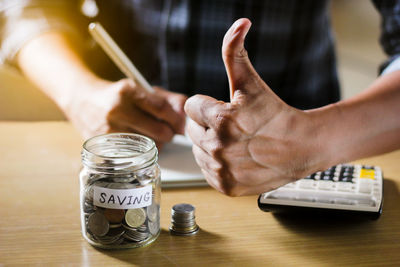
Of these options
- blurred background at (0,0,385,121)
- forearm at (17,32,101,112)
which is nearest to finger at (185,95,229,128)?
forearm at (17,32,101,112)

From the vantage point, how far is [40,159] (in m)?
0.83

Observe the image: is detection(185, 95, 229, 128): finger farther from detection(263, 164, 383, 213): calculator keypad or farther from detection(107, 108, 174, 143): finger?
detection(107, 108, 174, 143): finger

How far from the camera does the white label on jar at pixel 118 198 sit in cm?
52

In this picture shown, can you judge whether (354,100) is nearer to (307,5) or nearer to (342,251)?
(342,251)

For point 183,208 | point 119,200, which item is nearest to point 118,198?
point 119,200

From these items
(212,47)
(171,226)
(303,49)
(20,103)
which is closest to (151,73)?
(212,47)

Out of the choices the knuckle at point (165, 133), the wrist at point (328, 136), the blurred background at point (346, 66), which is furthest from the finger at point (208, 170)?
the blurred background at point (346, 66)

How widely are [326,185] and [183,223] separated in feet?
0.66

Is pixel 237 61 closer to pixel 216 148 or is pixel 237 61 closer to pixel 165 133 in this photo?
pixel 216 148

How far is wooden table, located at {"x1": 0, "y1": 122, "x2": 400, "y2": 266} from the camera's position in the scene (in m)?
0.53

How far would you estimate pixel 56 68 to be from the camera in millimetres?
971

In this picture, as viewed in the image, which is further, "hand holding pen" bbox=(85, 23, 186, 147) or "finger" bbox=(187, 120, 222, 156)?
"hand holding pen" bbox=(85, 23, 186, 147)

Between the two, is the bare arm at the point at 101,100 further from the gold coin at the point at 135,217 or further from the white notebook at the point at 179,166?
the gold coin at the point at 135,217

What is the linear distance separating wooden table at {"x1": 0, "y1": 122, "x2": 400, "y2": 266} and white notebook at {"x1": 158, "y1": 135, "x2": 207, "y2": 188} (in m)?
0.02
